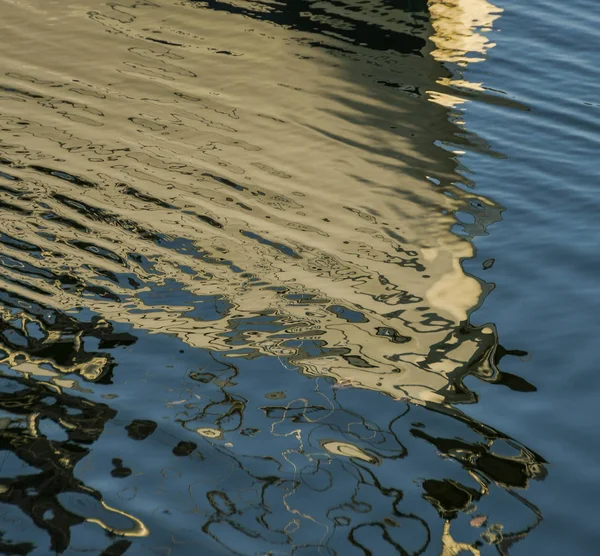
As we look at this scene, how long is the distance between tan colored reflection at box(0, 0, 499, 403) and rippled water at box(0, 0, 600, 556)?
Answer: 0.06 feet

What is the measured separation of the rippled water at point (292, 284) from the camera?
312 centimetres

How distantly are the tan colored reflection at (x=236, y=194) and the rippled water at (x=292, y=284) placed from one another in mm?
19

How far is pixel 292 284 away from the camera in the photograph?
175 inches

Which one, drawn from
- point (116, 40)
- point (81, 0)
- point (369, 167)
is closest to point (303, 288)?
point (369, 167)

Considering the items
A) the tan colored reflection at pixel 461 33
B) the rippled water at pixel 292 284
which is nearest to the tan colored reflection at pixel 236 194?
the rippled water at pixel 292 284

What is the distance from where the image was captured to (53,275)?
14.4 ft

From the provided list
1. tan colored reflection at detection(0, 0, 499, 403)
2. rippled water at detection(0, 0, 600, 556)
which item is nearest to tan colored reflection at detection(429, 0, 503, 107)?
rippled water at detection(0, 0, 600, 556)

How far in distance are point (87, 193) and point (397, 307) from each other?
2.04m

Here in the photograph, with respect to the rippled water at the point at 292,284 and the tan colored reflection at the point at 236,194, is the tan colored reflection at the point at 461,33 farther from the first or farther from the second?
the tan colored reflection at the point at 236,194

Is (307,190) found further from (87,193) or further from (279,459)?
(279,459)

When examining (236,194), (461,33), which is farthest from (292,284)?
(461,33)

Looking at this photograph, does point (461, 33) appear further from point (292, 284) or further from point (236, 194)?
point (292, 284)

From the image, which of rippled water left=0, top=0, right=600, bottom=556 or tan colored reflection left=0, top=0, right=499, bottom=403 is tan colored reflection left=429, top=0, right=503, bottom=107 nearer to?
rippled water left=0, top=0, right=600, bottom=556

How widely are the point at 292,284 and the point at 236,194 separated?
3.47 ft
